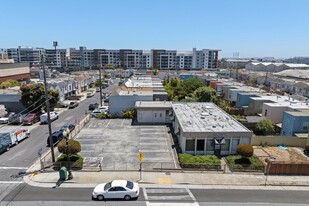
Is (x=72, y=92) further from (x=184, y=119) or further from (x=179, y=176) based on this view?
(x=179, y=176)

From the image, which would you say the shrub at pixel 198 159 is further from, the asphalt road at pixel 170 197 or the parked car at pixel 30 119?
the parked car at pixel 30 119

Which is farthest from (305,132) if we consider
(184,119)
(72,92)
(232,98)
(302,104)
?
(72,92)

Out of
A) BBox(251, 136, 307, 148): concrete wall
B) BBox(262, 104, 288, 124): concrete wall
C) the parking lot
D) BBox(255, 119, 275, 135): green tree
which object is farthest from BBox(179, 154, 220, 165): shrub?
BBox(262, 104, 288, 124): concrete wall

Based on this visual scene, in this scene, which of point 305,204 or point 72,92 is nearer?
point 305,204

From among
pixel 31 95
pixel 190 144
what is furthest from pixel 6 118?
pixel 190 144

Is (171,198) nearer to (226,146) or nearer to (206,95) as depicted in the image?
(226,146)

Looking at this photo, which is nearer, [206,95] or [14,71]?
[206,95]
